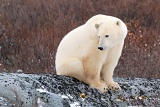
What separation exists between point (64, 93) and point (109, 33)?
2.53ft

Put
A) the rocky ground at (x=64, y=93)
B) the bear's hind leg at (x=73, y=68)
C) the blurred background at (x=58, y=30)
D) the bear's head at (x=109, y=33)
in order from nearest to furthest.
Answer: the rocky ground at (x=64, y=93) → the bear's head at (x=109, y=33) → the bear's hind leg at (x=73, y=68) → the blurred background at (x=58, y=30)

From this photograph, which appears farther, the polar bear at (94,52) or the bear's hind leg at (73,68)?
the bear's hind leg at (73,68)

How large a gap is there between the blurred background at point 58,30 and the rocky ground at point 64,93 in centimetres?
313

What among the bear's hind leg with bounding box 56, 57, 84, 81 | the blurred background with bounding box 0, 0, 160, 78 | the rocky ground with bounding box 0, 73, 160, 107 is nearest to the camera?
the rocky ground with bounding box 0, 73, 160, 107

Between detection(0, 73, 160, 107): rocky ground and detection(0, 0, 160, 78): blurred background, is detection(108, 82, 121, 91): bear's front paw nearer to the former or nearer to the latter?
detection(0, 73, 160, 107): rocky ground

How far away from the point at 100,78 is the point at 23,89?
3.96 feet

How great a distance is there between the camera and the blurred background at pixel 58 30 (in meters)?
8.18

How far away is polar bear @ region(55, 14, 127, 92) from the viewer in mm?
4332

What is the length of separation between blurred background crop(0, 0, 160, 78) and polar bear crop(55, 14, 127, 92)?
10.5ft

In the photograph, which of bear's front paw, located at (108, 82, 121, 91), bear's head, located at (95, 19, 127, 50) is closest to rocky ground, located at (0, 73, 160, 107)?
bear's front paw, located at (108, 82, 121, 91)

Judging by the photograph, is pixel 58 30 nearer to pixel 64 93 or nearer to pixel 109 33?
pixel 109 33

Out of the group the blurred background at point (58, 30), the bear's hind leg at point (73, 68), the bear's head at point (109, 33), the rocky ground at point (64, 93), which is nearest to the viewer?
the rocky ground at point (64, 93)

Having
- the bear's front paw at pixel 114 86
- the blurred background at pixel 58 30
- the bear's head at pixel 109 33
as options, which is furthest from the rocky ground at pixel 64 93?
the blurred background at pixel 58 30

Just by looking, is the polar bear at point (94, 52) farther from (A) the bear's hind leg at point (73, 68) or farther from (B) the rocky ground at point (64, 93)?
(B) the rocky ground at point (64, 93)
